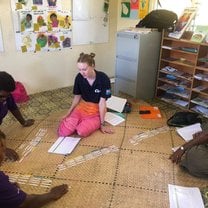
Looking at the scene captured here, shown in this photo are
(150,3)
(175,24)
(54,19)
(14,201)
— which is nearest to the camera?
(14,201)

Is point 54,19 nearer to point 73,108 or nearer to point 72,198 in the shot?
point 73,108

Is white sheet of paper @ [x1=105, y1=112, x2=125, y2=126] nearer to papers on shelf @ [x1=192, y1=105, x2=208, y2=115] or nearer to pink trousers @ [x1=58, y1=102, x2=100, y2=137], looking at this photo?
pink trousers @ [x1=58, y1=102, x2=100, y2=137]

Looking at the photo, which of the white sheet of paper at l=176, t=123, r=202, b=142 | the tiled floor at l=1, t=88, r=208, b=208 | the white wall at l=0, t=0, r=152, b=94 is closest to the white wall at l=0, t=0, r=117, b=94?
the white wall at l=0, t=0, r=152, b=94

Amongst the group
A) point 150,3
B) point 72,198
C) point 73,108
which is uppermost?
Result: point 150,3

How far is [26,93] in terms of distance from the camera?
294cm

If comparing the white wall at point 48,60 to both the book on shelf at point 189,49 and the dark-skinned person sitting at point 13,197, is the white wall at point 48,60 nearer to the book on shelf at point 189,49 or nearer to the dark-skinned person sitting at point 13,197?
the book on shelf at point 189,49

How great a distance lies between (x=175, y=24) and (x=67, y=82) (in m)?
1.55

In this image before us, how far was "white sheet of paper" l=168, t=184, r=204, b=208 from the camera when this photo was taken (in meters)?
1.39

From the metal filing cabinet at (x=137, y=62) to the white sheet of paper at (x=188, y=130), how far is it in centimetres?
85

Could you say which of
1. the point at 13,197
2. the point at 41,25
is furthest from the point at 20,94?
the point at 13,197

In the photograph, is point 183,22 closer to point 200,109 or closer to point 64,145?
point 200,109

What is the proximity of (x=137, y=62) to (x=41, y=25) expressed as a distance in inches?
46.7

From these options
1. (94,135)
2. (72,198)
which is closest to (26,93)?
(94,135)

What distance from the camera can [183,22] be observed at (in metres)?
2.64
